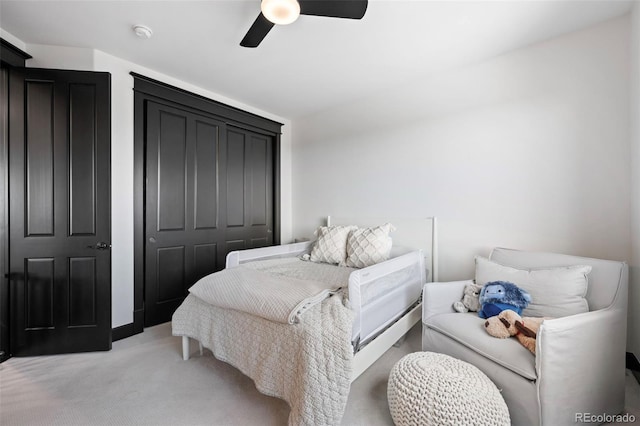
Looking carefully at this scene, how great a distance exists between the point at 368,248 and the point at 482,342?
120 centimetres

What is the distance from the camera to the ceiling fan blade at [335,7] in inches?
54.3

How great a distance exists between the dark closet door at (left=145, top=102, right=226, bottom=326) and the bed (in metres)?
0.94

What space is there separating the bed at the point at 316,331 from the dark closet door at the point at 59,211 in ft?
2.86

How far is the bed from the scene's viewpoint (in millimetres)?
1271

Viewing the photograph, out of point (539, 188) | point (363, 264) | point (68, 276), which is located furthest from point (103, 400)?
point (539, 188)

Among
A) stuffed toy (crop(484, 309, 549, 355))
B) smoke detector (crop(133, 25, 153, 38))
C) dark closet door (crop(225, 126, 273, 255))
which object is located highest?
smoke detector (crop(133, 25, 153, 38))

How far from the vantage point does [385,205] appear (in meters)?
3.02

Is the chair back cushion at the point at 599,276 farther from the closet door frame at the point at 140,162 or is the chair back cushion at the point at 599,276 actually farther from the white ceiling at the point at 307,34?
the closet door frame at the point at 140,162

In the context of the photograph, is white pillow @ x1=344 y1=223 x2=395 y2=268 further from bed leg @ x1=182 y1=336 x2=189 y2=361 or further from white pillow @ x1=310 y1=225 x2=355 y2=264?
bed leg @ x1=182 y1=336 x2=189 y2=361

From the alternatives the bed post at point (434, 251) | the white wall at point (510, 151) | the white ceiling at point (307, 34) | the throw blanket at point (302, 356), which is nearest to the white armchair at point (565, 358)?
the white wall at point (510, 151)

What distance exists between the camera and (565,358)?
120cm

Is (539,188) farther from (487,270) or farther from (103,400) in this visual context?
(103,400)

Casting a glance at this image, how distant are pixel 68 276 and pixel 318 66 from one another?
2.75m
